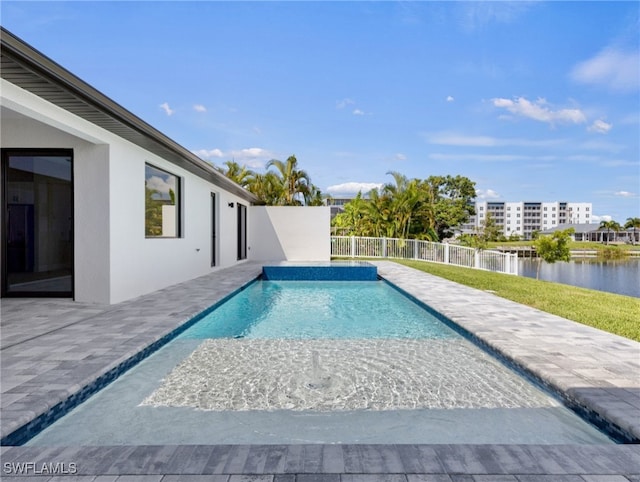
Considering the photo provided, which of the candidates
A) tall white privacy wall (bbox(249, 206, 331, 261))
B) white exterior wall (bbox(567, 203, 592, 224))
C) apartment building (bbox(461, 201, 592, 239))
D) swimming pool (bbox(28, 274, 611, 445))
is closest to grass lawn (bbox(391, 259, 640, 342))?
swimming pool (bbox(28, 274, 611, 445))

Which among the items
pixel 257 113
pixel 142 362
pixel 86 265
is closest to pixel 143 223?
pixel 86 265

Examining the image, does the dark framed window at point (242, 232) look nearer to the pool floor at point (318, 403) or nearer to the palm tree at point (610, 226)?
the pool floor at point (318, 403)

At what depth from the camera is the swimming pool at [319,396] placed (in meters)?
2.67

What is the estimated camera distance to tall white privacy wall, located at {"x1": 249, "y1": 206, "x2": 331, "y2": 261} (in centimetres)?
1700

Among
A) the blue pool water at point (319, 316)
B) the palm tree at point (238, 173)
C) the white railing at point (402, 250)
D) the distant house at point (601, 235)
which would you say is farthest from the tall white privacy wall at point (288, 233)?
the distant house at point (601, 235)

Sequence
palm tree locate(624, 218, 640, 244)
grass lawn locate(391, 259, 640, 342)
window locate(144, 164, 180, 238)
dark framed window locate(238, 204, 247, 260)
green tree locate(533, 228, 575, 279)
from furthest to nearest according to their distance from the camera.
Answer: palm tree locate(624, 218, 640, 244) → green tree locate(533, 228, 575, 279) → dark framed window locate(238, 204, 247, 260) → window locate(144, 164, 180, 238) → grass lawn locate(391, 259, 640, 342)

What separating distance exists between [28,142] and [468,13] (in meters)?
12.5

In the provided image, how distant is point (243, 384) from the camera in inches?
138

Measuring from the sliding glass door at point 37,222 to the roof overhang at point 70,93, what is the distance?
51.8 inches

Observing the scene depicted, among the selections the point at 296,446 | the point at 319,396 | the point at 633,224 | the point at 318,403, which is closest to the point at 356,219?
the point at 319,396

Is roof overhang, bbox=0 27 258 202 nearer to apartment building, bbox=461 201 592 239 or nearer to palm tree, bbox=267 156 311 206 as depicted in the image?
palm tree, bbox=267 156 311 206

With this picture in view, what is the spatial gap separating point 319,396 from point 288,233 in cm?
1393

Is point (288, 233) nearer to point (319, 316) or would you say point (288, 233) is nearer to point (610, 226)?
point (319, 316)

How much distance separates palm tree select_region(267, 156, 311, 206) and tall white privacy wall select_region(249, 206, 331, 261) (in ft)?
14.4
